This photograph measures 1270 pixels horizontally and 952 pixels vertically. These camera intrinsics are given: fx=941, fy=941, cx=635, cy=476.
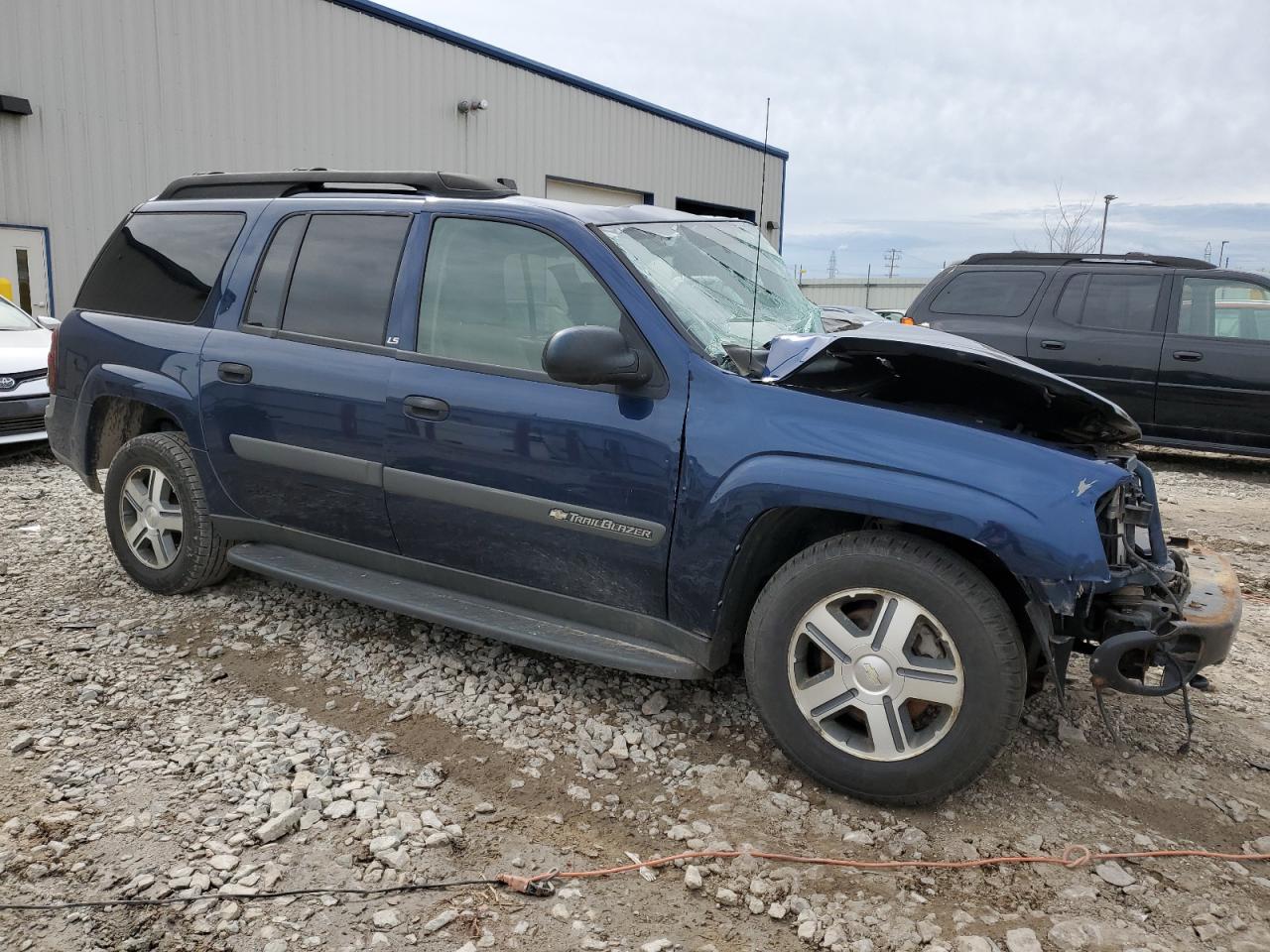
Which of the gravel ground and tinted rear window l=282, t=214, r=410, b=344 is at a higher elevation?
tinted rear window l=282, t=214, r=410, b=344

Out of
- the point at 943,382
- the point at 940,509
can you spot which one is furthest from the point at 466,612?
the point at 943,382

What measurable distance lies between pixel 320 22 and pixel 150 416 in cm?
1149

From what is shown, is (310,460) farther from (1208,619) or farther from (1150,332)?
(1150,332)

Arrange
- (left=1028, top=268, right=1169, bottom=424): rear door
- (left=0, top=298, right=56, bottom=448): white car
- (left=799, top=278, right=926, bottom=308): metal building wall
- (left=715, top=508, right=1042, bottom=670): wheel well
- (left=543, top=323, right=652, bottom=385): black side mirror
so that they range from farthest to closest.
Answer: (left=799, top=278, right=926, bottom=308): metal building wall, (left=1028, top=268, right=1169, bottom=424): rear door, (left=0, top=298, right=56, bottom=448): white car, (left=543, top=323, right=652, bottom=385): black side mirror, (left=715, top=508, right=1042, bottom=670): wheel well

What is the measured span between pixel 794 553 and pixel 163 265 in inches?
129

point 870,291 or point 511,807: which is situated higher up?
point 870,291

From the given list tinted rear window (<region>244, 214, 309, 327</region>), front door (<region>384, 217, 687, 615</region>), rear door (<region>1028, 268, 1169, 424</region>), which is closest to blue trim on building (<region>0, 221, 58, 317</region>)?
tinted rear window (<region>244, 214, 309, 327</region>)

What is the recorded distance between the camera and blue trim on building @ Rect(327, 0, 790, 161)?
47.4 feet

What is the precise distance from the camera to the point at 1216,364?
7.98 m

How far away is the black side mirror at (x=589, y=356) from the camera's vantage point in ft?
9.72

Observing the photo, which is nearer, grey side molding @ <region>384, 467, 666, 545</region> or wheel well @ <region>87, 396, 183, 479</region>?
grey side molding @ <region>384, 467, 666, 545</region>

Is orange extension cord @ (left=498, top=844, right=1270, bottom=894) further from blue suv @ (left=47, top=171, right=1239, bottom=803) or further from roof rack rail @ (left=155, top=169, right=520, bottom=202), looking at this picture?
roof rack rail @ (left=155, top=169, right=520, bottom=202)

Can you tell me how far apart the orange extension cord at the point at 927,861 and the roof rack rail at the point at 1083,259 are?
7126 millimetres

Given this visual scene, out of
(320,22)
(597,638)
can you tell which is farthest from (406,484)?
(320,22)
